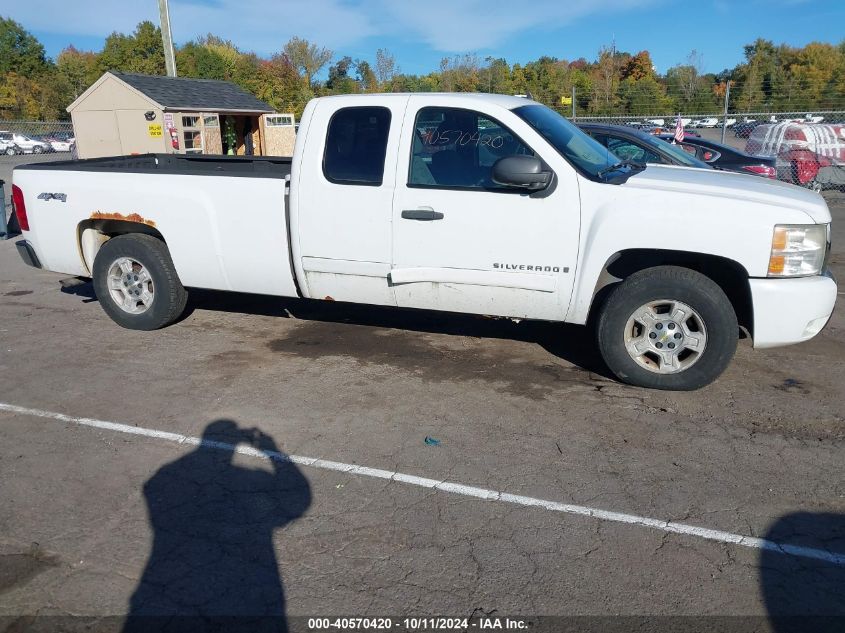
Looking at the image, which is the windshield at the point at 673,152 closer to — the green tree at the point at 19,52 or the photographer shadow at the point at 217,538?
the photographer shadow at the point at 217,538

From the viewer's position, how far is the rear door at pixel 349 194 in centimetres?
549

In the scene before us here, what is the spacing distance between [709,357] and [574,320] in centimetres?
96

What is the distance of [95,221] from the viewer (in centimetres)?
669

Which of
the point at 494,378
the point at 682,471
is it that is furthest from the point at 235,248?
the point at 682,471

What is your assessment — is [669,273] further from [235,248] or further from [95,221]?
[95,221]

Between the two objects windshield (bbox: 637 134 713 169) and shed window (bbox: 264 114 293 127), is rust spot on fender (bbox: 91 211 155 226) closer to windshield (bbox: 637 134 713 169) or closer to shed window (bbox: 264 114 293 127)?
windshield (bbox: 637 134 713 169)

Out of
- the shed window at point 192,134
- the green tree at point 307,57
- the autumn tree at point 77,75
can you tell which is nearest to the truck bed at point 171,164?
the shed window at point 192,134

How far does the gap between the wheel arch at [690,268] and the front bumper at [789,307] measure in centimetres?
7

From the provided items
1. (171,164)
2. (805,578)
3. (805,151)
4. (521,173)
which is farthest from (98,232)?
(805,151)

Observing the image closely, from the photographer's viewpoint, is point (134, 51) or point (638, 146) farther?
point (134, 51)

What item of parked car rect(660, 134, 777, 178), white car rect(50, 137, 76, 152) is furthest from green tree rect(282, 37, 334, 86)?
parked car rect(660, 134, 777, 178)

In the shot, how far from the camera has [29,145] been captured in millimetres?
41906

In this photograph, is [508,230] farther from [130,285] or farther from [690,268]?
[130,285]

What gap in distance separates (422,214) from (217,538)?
2.74m
